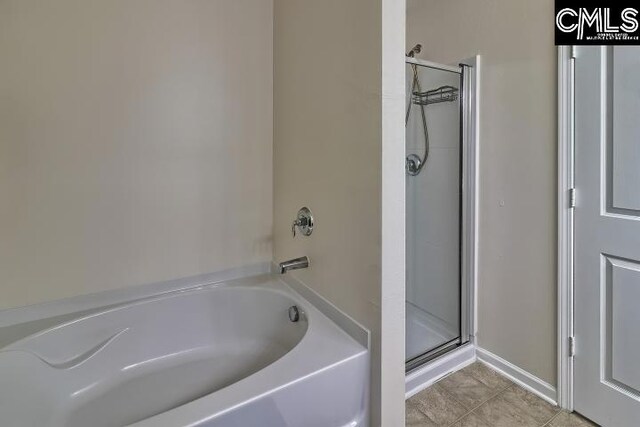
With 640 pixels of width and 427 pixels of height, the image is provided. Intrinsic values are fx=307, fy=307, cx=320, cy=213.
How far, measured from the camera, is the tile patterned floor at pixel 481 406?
1486 mm

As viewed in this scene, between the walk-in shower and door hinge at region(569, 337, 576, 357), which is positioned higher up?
the walk-in shower

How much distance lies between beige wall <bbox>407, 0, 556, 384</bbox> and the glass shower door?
151mm

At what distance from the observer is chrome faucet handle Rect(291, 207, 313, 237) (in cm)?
140

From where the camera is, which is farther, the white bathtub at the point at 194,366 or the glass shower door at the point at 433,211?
the glass shower door at the point at 433,211

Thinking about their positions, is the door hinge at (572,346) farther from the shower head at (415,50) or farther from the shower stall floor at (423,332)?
the shower head at (415,50)

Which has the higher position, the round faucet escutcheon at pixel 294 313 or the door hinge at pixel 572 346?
the round faucet escutcheon at pixel 294 313

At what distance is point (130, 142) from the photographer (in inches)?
58.0

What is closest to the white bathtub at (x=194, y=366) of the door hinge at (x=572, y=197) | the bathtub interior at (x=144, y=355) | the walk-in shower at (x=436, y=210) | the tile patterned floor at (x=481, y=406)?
the bathtub interior at (x=144, y=355)

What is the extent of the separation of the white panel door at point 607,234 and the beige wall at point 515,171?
11 centimetres

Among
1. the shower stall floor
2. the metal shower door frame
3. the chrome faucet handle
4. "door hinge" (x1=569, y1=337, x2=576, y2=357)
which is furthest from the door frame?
the chrome faucet handle

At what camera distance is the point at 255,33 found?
1.76m

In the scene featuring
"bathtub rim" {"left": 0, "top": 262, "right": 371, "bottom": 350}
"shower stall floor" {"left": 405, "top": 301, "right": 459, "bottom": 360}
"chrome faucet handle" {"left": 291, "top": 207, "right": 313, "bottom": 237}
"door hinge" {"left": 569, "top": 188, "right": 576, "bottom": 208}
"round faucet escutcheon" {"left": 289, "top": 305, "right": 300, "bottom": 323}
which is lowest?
"shower stall floor" {"left": 405, "top": 301, "right": 459, "bottom": 360}

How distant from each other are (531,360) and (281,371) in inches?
59.1

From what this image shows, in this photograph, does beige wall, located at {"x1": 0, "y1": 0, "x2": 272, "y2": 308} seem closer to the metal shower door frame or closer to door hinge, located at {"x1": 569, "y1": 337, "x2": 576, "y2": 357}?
the metal shower door frame
